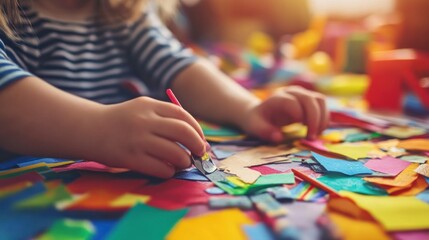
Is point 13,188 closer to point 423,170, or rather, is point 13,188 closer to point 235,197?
point 235,197

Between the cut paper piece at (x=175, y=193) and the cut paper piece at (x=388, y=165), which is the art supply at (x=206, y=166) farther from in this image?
the cut paper piece at (x=388, y=165)

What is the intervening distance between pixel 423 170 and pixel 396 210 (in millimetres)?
105

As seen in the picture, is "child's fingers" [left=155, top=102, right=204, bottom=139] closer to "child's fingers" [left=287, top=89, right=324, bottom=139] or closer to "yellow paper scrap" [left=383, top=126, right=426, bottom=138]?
"child's fingers" [left=287, top=89, right=324, bottom=139]

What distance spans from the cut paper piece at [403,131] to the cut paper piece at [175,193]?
29 centimetres

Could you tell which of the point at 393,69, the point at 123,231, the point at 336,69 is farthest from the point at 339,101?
the point at 123,231

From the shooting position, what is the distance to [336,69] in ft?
3.33

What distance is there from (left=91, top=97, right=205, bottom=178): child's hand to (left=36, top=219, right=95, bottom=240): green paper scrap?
0.27 ft

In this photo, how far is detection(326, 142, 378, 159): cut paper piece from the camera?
1.65 ft

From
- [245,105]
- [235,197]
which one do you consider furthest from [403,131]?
[235,197]

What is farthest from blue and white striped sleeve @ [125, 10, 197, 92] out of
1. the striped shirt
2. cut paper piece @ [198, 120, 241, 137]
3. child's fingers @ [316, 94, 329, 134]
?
child's fingers @ [316, 94, 329, 134]

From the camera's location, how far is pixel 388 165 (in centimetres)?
47

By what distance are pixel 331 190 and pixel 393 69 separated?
1.30 feet

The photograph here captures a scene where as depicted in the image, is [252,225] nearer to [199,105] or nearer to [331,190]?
[331,190]

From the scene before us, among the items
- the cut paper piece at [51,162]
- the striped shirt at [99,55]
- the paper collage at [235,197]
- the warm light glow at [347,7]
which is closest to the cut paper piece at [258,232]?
the paper collage at [235,197]
